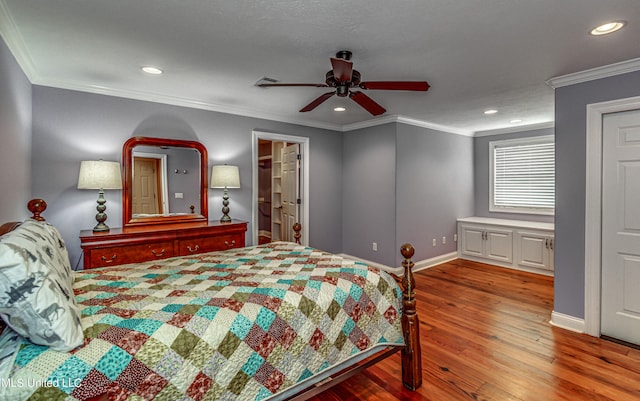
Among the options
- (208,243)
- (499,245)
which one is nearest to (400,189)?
(499,245)

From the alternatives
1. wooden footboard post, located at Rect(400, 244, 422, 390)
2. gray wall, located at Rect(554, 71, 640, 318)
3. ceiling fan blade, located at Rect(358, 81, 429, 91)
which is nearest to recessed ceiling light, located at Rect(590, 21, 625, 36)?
gray wall, located at Rect(554, 71, 640, 318)

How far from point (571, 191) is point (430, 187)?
2.27m

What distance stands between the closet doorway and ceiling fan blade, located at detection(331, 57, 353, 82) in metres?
2.38

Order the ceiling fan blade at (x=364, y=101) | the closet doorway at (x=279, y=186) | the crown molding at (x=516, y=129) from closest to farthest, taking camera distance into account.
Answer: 1. the ceiling fan blade at (x=364, y=101)
2. the closet doorway at (x=279, y=186)
3. the crown molding at (x=516, y=129)

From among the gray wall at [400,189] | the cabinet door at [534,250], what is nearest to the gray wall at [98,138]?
the gray wall at [400,189]

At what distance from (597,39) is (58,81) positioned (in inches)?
181

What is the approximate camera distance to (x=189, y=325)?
1.33 meters

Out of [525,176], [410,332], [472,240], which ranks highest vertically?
[525,176]

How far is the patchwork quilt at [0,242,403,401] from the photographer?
3.63 ft

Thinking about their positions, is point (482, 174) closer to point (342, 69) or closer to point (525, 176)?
point (525, 176)

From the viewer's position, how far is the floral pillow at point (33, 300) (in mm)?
1027

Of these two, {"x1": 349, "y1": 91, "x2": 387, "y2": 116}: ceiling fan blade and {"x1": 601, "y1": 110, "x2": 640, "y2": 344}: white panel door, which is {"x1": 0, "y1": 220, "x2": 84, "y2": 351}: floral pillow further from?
{"x1": 601, "y1": 110, "x2": 640, "y2": 344}: white panel door

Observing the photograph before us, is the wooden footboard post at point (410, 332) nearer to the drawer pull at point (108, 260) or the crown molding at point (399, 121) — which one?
the drawer pull at point (108, 260)

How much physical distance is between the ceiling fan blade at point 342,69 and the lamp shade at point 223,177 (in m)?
2.12
